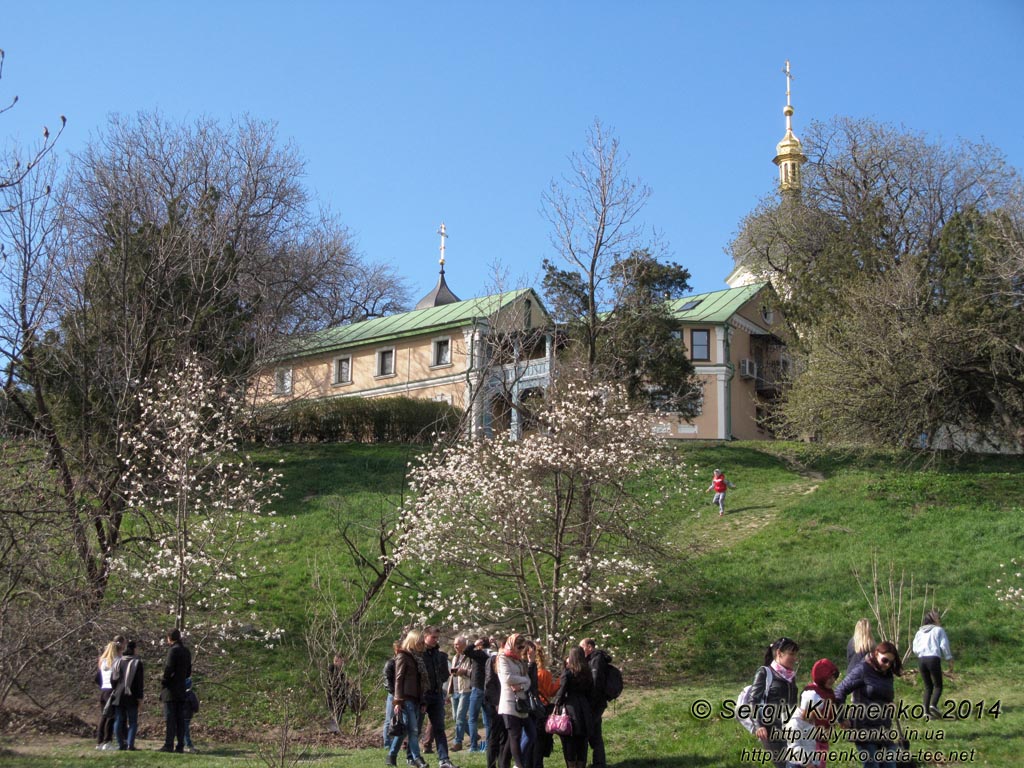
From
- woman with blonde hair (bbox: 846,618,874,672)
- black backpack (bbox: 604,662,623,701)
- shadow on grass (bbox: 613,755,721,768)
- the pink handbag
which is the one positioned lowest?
shadow on grass (bbox: 613,755,721,768)

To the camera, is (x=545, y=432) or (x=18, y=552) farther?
(x=545, y=432)

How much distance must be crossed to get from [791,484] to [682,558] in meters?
10.7

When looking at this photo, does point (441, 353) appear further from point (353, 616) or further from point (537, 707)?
point (537, 707)

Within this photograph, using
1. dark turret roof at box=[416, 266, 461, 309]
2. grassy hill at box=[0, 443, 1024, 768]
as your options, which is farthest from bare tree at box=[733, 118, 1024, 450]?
dark turret roof at box=[416, 266, 461, 309]

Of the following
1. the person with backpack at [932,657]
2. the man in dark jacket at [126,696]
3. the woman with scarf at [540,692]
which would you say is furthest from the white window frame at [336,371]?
the woman with scarf at [540,692]

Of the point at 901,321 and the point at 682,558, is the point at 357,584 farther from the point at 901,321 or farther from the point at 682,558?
the point at 901,321

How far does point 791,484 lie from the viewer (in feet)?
94.1

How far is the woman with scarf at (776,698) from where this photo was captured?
837cm

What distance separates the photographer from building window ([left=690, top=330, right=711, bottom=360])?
46.1 metres

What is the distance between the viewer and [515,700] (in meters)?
9.53

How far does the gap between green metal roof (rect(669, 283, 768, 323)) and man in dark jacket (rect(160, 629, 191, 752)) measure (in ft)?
116

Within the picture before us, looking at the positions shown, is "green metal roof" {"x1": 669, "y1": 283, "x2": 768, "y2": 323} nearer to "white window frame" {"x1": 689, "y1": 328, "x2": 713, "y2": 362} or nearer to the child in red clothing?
"white window frame" {"x1": 689, "y1": 328, "x2": 713, "y2": 362}

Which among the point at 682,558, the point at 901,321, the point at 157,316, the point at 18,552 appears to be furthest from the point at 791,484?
the point at 18,552

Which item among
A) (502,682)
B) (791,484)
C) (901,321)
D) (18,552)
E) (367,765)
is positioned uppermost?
(901,321)
